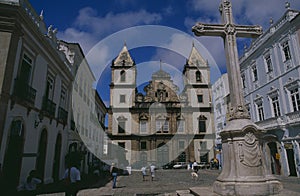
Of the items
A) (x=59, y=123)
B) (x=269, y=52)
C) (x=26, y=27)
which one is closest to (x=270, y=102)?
(x=269, y=52)

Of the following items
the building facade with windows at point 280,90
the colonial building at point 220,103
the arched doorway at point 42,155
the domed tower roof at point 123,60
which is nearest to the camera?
the arched doorway at point 42,155

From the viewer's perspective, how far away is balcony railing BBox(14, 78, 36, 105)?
943cm

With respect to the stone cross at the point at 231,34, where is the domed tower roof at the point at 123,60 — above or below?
above

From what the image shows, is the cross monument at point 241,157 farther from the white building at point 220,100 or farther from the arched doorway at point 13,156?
the white building at point 220,100

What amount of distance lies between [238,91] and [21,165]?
10.1m

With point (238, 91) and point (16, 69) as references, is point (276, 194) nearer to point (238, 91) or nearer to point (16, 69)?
point (238, 91)

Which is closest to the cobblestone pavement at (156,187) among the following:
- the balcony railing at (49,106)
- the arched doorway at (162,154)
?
the balcony railing at (49,106)

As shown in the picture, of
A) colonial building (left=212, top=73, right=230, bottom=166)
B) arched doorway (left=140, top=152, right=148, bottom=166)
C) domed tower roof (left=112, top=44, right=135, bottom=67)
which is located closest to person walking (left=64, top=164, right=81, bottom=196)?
colonial building (left=212, top=73, right=230, bottom=166)

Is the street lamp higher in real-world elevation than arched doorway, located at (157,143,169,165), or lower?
higher

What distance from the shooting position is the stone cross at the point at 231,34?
6.37 m

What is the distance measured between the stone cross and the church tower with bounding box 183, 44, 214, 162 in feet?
96.6

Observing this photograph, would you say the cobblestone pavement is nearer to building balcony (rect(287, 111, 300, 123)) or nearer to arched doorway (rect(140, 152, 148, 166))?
building balcony (rect(287, 111, 300, 123))

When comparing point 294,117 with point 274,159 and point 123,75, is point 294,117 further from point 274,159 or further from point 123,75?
point 123,75

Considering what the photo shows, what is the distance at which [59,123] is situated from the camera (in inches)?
594
